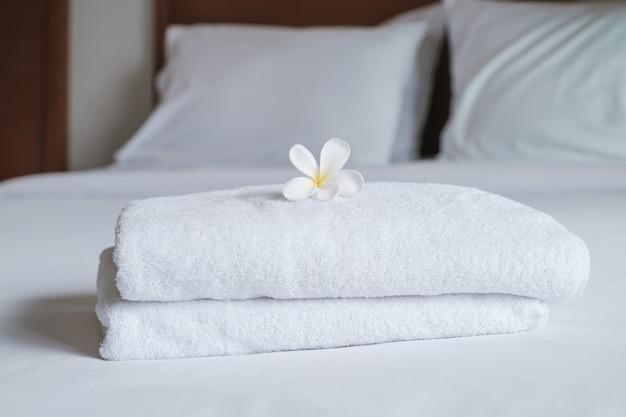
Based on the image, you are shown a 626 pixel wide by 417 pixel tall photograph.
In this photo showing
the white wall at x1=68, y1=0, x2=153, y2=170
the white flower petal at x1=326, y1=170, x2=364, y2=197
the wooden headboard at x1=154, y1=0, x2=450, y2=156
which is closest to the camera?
the white flower petal at x1=326, y1=170, x2=364, y2=197

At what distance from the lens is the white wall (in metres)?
2.87

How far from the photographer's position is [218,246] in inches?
28.9

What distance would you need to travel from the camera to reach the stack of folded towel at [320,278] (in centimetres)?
73

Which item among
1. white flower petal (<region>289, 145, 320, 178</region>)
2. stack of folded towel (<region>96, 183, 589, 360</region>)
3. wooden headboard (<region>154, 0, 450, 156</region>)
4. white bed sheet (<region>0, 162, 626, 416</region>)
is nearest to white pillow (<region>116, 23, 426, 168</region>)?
wooden headboard (<region>154, 0, 450, 156</region>)

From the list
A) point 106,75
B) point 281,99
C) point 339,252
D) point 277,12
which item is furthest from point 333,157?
point 106,75

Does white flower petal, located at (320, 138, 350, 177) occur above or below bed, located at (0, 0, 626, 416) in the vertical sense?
above

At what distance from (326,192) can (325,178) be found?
0.11 ft

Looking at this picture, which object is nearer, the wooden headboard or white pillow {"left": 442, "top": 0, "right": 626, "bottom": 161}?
white pillow {"left": 442, "top": 0, "right": 626, "bottom": 161}

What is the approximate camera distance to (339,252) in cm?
73

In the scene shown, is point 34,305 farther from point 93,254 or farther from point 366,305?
point 366,305

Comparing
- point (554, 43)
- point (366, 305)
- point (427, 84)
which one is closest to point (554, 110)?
point (554, 43)

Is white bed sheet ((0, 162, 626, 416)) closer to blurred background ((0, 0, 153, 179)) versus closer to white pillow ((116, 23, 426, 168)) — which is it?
white pillow ((116, 23, 426, 168))

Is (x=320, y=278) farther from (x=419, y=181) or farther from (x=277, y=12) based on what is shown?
(x=277, y=12)

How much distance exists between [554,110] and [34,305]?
4.58 ft
